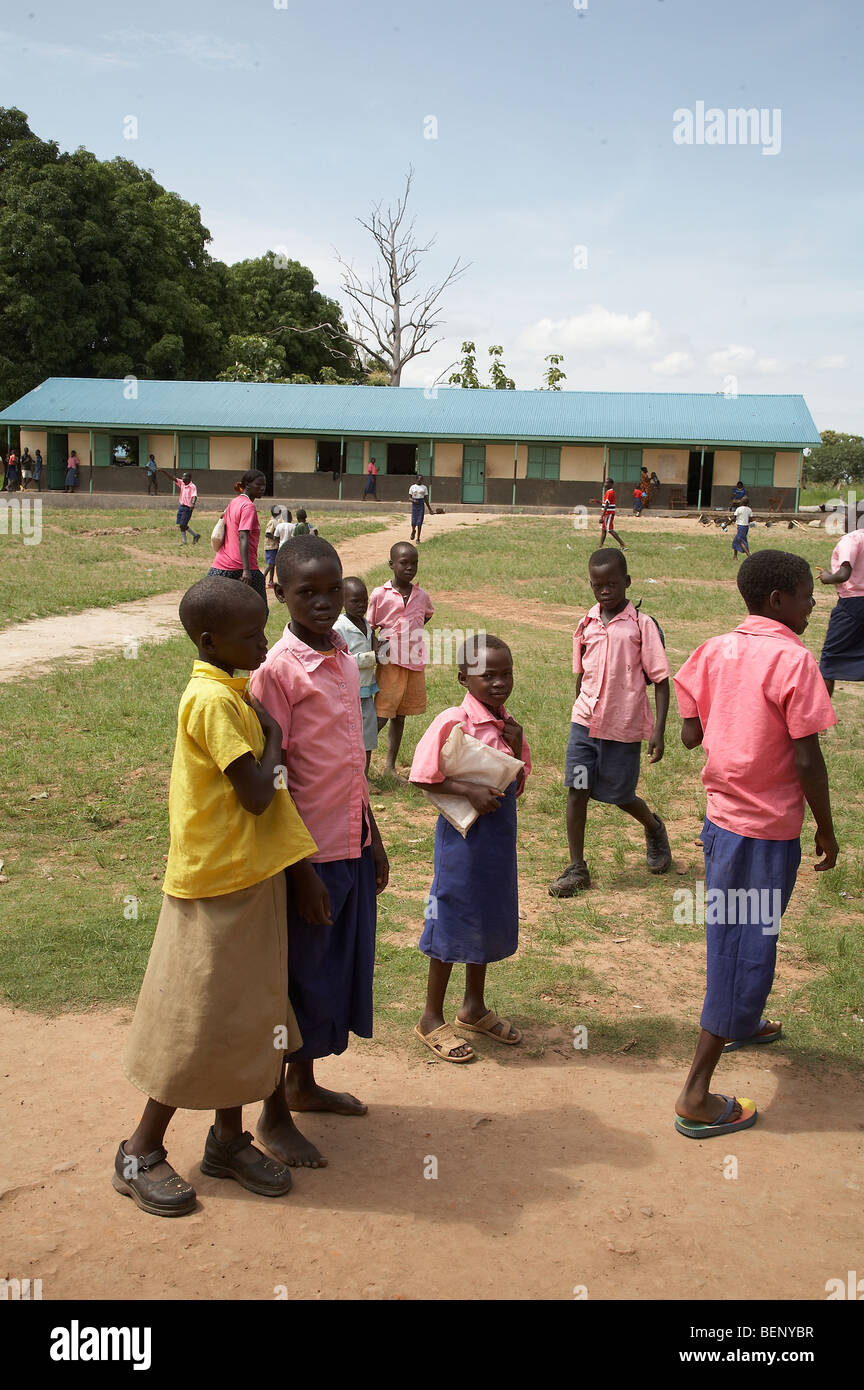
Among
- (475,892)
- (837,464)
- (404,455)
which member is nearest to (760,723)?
(475,892)

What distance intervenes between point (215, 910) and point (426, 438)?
106 feet

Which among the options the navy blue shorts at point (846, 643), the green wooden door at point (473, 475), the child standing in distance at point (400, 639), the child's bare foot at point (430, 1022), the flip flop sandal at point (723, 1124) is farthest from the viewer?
the green wooden door at point (473, 475)

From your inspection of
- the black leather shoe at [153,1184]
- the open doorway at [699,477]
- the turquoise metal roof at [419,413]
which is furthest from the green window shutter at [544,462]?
the black leather shoe at [153,1184]

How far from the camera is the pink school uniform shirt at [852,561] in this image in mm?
8328

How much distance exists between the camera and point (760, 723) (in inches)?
135

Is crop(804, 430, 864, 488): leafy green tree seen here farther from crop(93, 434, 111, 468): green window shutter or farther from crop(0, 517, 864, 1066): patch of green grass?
crop(0, 517, 864, 1066): patch of green grass

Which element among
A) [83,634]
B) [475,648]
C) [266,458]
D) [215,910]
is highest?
[266,458]

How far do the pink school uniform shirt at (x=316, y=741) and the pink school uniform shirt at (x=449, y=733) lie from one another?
0.51 m

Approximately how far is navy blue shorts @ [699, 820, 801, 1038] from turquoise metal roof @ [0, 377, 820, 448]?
100 feet

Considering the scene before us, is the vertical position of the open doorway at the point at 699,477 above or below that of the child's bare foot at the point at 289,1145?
above

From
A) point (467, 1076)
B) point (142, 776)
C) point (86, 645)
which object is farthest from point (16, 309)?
point (467, 1076)

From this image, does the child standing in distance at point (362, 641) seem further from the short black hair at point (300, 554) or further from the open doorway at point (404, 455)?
the open doorway at point (404, 455)

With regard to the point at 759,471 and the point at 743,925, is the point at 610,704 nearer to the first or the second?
Answer: the point at 743,925

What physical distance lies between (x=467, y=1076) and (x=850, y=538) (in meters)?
6.09
